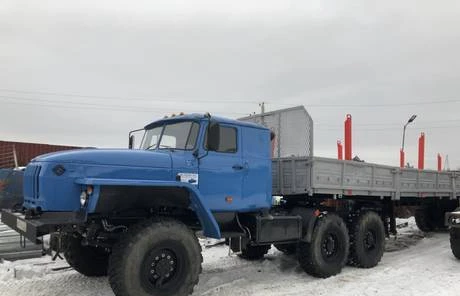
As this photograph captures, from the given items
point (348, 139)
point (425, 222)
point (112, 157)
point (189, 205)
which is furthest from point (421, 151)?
point (112, 157)

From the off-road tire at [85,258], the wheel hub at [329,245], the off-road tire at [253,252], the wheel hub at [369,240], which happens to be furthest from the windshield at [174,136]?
the wheel hub at [369,240]

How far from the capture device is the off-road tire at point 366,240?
32.0ft

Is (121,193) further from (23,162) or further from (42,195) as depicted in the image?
(23,162)

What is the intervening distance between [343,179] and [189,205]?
3.84 meters

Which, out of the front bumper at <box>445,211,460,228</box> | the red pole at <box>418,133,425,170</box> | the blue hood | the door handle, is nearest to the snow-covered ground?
the front bumper at <box>445,211,460,228</box>

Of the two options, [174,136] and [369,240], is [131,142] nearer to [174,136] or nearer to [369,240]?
[174,136]

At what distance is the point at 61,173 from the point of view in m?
6.09

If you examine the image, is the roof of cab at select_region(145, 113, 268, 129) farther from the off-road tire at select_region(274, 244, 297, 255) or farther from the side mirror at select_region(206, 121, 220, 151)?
the off-road tire at select_region(274, 244, 297, 255)

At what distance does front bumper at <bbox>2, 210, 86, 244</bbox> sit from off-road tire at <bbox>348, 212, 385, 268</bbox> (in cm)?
580

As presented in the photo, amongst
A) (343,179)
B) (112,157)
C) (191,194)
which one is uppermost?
(112,157)

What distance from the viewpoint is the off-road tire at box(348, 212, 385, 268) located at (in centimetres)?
977

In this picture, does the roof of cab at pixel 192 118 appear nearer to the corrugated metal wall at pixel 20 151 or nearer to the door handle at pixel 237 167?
the door handle at pixel 237 167

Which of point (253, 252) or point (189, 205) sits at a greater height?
point (189, 205)

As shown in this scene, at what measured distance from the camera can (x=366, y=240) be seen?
10.2m
